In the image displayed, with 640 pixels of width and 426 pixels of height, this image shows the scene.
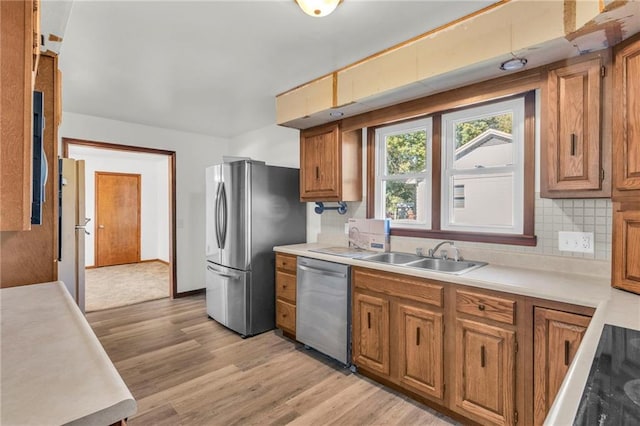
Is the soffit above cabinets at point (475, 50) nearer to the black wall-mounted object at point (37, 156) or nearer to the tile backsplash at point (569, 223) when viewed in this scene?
the tile backsplash at point (569, 223)

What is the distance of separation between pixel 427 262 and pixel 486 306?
760mm

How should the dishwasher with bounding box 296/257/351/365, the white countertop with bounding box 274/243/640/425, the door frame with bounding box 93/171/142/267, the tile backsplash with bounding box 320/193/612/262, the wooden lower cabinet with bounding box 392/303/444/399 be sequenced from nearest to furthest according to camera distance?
the white countertop with bounding box 274/243/640/425, the tile backsplash with bounding box 320/193/612/262, the wooden lower cabinet with bounding box 392/303/444/399, the dishwasher with bounding box 296/257/351/365, the door frame with bounding box 93/171/142/267

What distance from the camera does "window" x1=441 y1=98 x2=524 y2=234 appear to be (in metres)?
2.26

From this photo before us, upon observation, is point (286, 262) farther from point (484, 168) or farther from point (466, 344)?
point (484, 168)

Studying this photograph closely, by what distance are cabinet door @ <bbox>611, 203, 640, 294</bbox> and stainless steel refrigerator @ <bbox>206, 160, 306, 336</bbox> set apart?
2716 mm

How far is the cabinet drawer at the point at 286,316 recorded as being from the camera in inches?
122

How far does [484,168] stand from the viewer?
2410 millimetres

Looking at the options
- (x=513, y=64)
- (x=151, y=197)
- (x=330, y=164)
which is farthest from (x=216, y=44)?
(x=151, y=197)

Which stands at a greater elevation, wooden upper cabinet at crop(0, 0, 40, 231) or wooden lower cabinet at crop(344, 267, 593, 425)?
wooden upper cabinet at crop(0, 0, 40, 231)

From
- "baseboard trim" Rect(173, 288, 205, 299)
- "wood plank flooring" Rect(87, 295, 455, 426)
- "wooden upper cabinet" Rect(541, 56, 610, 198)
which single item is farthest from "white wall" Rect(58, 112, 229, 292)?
"wooden upper cabinet" Rect(541, 56, 610, 198)

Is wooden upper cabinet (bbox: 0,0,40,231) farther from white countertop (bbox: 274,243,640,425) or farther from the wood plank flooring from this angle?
the wood plank flooring

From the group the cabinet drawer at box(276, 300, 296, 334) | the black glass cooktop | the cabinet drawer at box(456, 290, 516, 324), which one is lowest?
the cabinet drawer at box(276, 300, 296, 334)

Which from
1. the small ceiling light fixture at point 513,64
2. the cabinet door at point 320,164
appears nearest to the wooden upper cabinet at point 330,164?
the cabinet door at point 320,164

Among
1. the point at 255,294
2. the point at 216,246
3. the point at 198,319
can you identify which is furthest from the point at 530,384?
the point at 198,319
